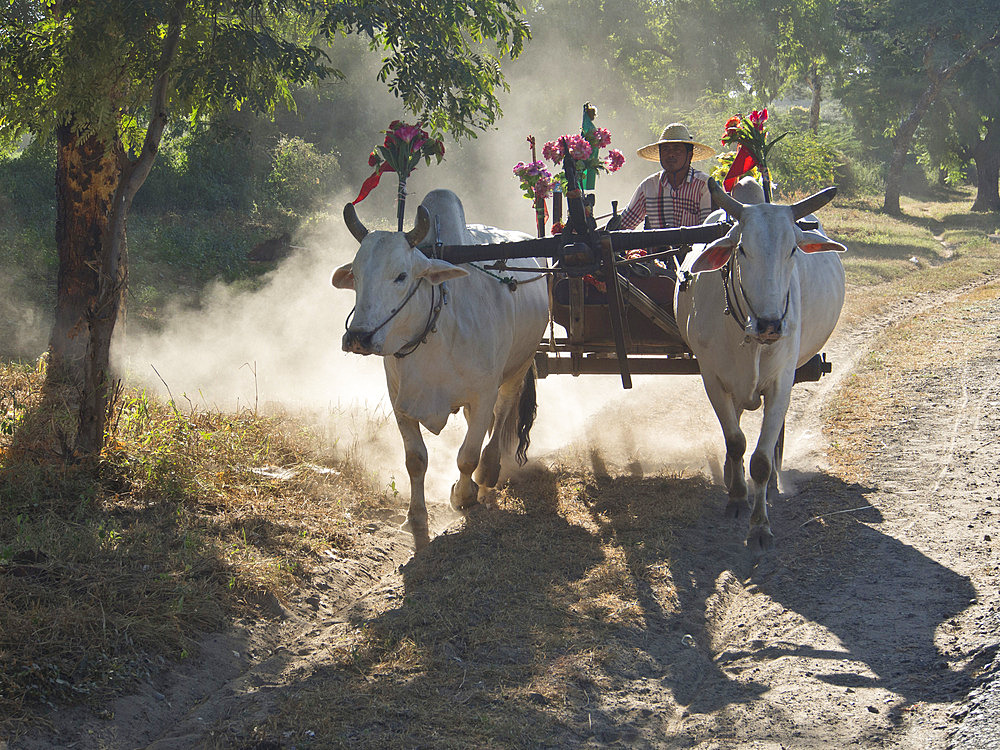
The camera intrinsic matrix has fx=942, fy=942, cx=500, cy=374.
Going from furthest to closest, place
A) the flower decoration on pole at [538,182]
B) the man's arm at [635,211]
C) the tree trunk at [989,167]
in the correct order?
the tree trunk at [989,167], the man's arm at [635,211], the flower decoration on pole at [538,182]

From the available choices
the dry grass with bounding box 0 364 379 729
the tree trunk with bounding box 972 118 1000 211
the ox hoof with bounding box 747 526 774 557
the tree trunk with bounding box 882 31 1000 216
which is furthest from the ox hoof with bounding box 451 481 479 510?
the tree trunk with bounding box 972 118 1000 211

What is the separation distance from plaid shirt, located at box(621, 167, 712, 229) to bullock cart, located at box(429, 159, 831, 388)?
29cm

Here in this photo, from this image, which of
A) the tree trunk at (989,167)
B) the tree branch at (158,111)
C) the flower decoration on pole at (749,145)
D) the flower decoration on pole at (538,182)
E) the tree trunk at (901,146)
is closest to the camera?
the tree branch at (158,111)

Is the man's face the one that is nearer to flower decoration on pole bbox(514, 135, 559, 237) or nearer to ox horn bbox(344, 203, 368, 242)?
flower decoration on pole bbox(514, 135, 559, 237)

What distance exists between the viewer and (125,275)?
6270 millimetres

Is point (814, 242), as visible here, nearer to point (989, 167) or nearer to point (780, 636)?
point (780, 636)

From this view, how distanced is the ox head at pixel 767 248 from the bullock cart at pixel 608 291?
351 mm

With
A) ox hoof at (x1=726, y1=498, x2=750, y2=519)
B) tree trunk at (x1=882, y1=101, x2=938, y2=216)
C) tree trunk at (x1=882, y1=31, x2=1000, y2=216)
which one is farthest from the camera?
tree trunk at (x1=882, y1=101, x2=938, y2=216)

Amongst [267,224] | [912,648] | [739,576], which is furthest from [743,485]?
[267,224]

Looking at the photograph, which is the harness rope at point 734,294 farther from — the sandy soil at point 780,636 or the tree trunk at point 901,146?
the tree trunk at point 901,146

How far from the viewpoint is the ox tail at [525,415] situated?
661 cm

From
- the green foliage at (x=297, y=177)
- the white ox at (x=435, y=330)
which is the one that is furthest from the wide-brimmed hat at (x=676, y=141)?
the green foliage at (x=297, y=177)

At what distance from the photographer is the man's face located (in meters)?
6.74

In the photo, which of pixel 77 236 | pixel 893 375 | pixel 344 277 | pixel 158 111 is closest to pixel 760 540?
pixel 344 277
